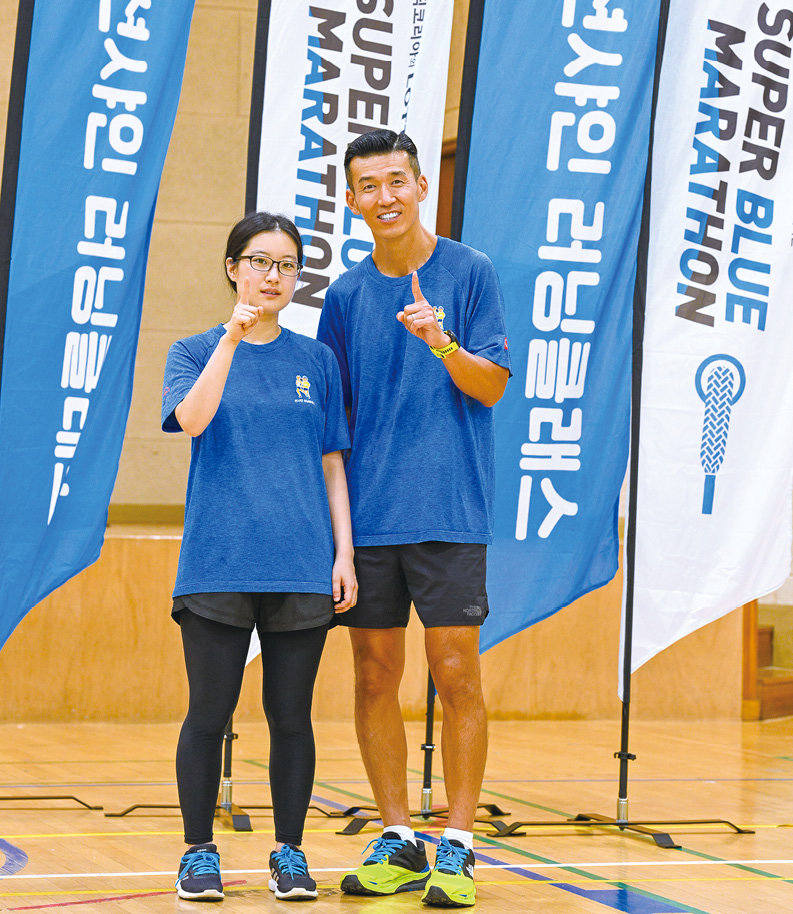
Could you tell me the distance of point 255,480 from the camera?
2736 millimetres

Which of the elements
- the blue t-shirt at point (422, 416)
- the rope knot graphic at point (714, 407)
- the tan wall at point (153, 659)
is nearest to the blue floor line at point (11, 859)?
the blue t-shirt at point (422, 416)

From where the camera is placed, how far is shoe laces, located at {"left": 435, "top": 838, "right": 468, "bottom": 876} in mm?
2727

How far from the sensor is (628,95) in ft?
12.4

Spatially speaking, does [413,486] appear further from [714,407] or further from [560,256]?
[714,407]

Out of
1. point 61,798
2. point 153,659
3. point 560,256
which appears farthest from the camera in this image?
point 153,659

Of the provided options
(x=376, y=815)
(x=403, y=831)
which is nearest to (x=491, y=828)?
(x=376, y=815)

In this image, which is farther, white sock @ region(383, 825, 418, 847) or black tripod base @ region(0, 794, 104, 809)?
Result: black tripod base @ region(0, 794, 104, 809)

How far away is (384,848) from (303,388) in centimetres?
102

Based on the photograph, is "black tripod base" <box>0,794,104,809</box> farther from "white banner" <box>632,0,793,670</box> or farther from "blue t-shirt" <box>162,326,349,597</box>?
"white banner" <box>632,0,793,670</box>

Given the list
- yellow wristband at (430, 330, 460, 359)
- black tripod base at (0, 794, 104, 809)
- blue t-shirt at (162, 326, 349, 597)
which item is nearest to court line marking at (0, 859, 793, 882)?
blue t-shirt at (162, 326, 349, 597)

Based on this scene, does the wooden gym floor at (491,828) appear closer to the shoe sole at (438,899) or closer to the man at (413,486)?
the shoe sole at (438,899)

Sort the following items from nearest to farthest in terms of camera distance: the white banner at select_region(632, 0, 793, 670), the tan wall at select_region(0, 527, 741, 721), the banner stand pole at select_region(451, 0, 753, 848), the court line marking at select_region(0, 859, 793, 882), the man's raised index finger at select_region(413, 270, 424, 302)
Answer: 1. the man's raised index finger at select_region(413, 270, 424, 302)
2. the court line marking at select_region(0, 859, 793, 882)
3. the banner stand pole at select_region(451, 0, 753, 848)
4. the white banner at select_region(632, 0, 793, 670)
5. the tan wall at select_region(0, 527, 741, 721)

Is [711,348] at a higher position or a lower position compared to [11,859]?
higher

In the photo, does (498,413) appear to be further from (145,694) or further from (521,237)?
(145,694)
